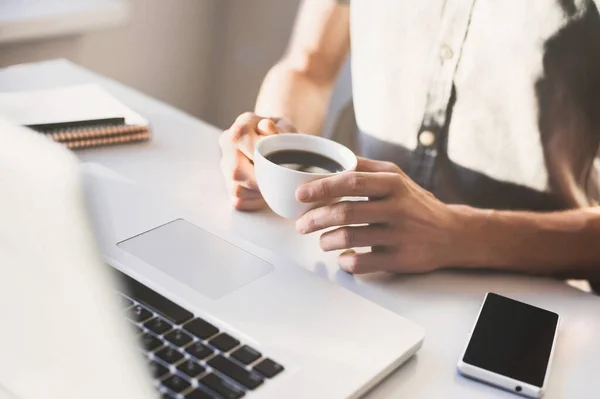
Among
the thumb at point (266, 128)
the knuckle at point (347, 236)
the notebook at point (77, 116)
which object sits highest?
the thumb at point (266, 128)

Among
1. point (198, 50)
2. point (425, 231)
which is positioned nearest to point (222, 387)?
point (425, 231)

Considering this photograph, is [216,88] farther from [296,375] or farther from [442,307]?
[296,375]

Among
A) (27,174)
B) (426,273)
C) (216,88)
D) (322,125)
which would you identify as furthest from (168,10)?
(27,174)

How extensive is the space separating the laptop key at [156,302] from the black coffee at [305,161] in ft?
0.61

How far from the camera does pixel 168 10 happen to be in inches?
72.5

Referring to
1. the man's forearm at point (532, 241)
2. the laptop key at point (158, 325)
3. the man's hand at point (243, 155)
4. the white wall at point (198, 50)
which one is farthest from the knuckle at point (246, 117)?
the white wall at point (198, 50)

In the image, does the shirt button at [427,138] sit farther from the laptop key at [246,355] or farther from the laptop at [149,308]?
the laptop key at [246,355]

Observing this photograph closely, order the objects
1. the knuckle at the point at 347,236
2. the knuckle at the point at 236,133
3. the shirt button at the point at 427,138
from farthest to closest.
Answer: the shirt button at the point at 427,138 → the knuckle at the point at 236,133 → the knuckle at the point at 347,236

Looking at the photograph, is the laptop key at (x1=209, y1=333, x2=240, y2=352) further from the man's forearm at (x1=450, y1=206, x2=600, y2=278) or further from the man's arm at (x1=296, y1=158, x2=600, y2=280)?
the man's forearm at (x1=450, y1=206, x2=600, y2=278)

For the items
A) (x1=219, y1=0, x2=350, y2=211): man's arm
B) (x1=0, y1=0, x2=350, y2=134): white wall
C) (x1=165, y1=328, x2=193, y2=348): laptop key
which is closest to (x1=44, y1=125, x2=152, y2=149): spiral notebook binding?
(x1=219, y1=0, x2=350, y2=211): man's arm

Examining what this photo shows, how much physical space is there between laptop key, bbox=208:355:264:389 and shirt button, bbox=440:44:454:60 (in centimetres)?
66

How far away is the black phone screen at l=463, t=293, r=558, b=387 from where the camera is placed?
1.79 ft

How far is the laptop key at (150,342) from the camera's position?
47cm

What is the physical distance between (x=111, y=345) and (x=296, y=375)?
0.20 meters
